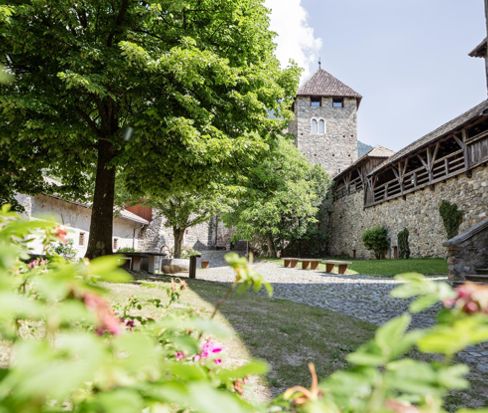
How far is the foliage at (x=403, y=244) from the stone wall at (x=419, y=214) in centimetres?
26

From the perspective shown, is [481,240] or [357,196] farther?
[357,196]

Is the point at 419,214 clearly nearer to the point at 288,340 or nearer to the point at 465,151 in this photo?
the point at 465,151

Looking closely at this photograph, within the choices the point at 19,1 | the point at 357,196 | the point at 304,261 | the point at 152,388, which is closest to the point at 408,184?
the point at 357,196

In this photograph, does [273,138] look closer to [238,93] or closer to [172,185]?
[238,93]

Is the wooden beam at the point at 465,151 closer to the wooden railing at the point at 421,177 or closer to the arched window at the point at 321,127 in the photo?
the wooden railing at the point at 421,177

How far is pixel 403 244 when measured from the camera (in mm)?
20328

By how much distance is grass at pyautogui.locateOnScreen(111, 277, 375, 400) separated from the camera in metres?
3.52

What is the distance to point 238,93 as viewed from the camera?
8.79 metres

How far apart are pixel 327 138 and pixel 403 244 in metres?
15.2

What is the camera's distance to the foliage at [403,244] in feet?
66.0

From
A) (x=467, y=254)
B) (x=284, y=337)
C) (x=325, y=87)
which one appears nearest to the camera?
(x=284, y=337)

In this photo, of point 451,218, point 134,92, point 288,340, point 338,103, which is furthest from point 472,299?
point 338,103

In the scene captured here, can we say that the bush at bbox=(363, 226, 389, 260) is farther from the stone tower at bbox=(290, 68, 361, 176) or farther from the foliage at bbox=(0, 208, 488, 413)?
the foliage at bbox=(0, 208, 488, 413)

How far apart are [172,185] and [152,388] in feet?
27.7
